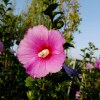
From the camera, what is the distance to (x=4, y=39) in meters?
5.36

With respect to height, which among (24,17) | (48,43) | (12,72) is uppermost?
(24,17)

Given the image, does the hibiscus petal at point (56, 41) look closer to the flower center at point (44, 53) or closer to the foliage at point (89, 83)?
the flower center at point (44, 53)

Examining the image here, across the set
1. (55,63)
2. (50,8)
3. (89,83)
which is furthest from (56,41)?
(89,83)

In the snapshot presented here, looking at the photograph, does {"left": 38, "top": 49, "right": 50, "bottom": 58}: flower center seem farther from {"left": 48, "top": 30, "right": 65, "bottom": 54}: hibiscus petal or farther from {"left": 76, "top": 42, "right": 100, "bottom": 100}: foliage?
{"left": 76, "top": 42, "right": 100, "bottom": 100}: foliage

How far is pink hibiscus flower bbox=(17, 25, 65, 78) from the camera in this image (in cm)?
164

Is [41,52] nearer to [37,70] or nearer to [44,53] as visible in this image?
[44,53]

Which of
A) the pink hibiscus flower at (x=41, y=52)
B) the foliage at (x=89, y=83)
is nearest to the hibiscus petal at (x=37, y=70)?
the pink hibiscus flower at (x=41, y=52)

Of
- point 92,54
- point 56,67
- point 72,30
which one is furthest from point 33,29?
point 72,30

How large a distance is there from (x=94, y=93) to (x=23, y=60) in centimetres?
624

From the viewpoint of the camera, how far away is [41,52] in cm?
180

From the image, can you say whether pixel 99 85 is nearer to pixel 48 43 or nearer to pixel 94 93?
pixel 94 93

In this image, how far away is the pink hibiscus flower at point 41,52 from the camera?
1642 mm

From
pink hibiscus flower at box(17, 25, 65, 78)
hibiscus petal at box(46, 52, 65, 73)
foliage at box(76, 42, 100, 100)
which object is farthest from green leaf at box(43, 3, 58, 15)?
foliage at box(76, 42, 100, 100)

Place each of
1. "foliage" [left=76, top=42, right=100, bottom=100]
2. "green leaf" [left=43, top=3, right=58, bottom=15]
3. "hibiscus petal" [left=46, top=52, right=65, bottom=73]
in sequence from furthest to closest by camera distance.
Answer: "foliage" [left=76, top=42, right=100, bottom=100] < "green leaf" [left=43, top=3, right=58, bottom=15] < "hibiscus petal" [left=46, top=52, right=65, bottom=73]
